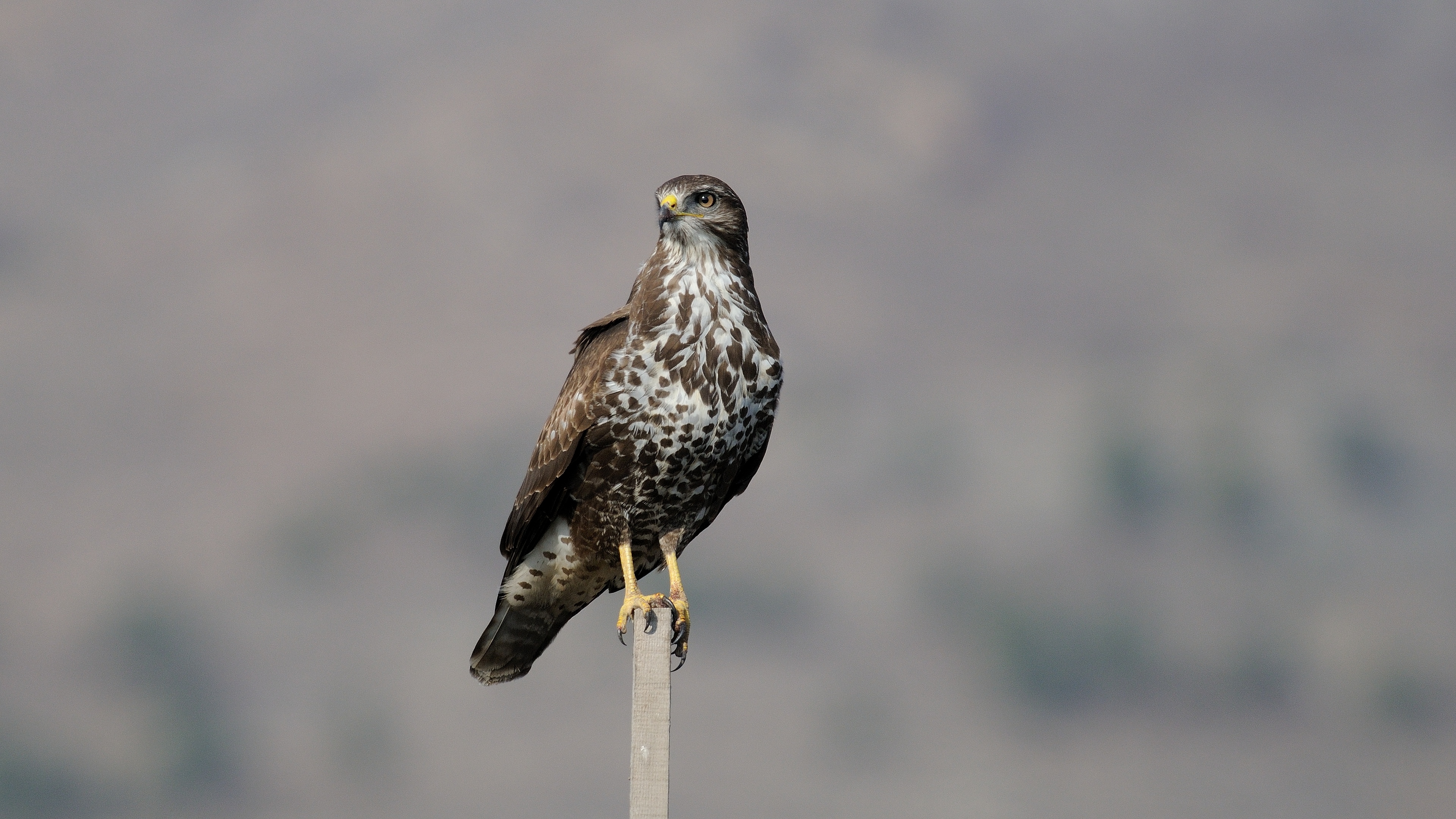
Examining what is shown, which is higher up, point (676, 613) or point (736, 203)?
point (736, 203)

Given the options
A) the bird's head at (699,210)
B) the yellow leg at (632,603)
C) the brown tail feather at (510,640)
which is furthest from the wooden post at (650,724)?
the bird's head at (699,210)

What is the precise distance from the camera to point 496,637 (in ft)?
24.7

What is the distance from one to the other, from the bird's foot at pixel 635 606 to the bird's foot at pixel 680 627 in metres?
0.10

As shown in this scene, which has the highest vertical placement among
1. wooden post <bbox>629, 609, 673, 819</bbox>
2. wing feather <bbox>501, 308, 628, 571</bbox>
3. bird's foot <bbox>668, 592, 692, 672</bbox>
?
wing feather <bbox>501, 308, 628, 571</bbox>

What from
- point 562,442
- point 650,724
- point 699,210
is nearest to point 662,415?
point 562,442

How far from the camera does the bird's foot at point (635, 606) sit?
6711mm

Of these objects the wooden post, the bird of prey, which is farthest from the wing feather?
the wooden post

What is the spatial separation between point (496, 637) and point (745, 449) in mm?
2033

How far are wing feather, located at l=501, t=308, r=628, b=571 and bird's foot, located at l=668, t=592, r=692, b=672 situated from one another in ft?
3.05

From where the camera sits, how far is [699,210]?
6.69 metres

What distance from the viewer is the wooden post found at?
238 inches

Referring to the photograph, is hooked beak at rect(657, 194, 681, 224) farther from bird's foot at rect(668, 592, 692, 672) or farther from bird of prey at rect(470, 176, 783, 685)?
bird's foot at rect(668, 592, 692, 672)

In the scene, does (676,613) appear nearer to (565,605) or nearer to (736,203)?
(565,605)

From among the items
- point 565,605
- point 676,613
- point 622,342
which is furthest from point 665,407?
point 565,605
